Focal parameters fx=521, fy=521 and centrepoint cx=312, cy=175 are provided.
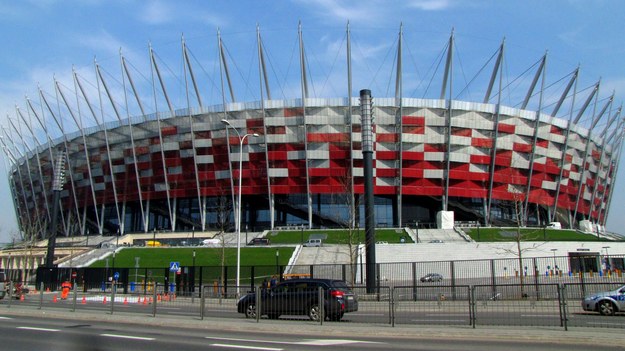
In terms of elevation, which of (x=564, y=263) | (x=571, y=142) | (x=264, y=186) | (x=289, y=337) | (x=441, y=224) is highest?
(x=571, y=142)

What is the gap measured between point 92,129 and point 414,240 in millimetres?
55481

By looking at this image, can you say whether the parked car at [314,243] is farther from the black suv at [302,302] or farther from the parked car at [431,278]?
the black suv at [302,302]

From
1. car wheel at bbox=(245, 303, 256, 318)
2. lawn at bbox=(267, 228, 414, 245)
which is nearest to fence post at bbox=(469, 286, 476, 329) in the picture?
car wheel at bbox=(245, 303, 256, 318)

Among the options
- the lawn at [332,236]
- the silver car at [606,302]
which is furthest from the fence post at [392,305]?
the lawn at [332,236]

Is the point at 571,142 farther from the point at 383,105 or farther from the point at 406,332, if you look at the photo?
the point at 406,332

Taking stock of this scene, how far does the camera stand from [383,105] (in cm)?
7600

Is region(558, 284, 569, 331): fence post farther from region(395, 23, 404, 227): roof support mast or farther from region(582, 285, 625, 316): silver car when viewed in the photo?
region(395, 23, 404, 227): roof support mast

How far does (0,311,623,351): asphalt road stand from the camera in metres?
11.3

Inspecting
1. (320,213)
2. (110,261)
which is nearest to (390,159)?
(320,213)

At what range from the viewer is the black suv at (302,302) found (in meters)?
17.6

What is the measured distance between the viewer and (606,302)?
19125 mm

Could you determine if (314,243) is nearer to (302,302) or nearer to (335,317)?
(335,317)

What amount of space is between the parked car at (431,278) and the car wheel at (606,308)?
351 inches

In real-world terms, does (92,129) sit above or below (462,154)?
above
